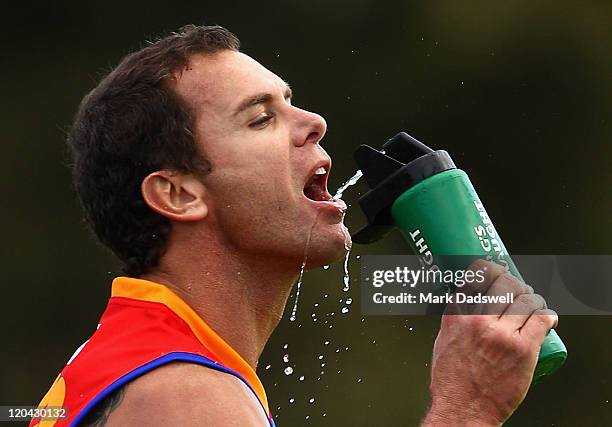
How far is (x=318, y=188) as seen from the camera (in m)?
3.30

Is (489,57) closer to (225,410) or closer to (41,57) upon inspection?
(41,57)

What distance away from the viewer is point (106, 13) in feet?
27.5

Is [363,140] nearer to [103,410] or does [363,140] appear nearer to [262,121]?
[262,121]

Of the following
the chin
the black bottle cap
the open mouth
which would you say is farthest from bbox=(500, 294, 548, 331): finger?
the open mouth

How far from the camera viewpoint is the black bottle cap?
299 cm

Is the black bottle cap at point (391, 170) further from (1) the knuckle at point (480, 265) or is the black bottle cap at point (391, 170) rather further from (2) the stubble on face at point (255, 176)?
(1) the knuckle at point (480, 265)

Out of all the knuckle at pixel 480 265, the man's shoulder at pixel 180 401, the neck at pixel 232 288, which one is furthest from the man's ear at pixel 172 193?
the knuckle at pixel 480 265

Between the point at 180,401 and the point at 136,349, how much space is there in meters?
0.20

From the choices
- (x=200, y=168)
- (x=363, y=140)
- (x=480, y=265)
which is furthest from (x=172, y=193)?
(x=363, y=140)

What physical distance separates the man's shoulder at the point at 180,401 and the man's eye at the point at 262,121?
2.56 ft

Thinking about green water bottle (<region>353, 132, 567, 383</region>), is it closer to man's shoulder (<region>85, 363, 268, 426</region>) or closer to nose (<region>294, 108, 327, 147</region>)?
nose (<region>294, 108, 327, 147</region>)

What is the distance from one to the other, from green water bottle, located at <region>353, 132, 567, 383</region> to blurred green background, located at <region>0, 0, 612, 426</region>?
5004mm

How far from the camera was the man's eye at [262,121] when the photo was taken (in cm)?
323

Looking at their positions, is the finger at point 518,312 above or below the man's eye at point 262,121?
below
